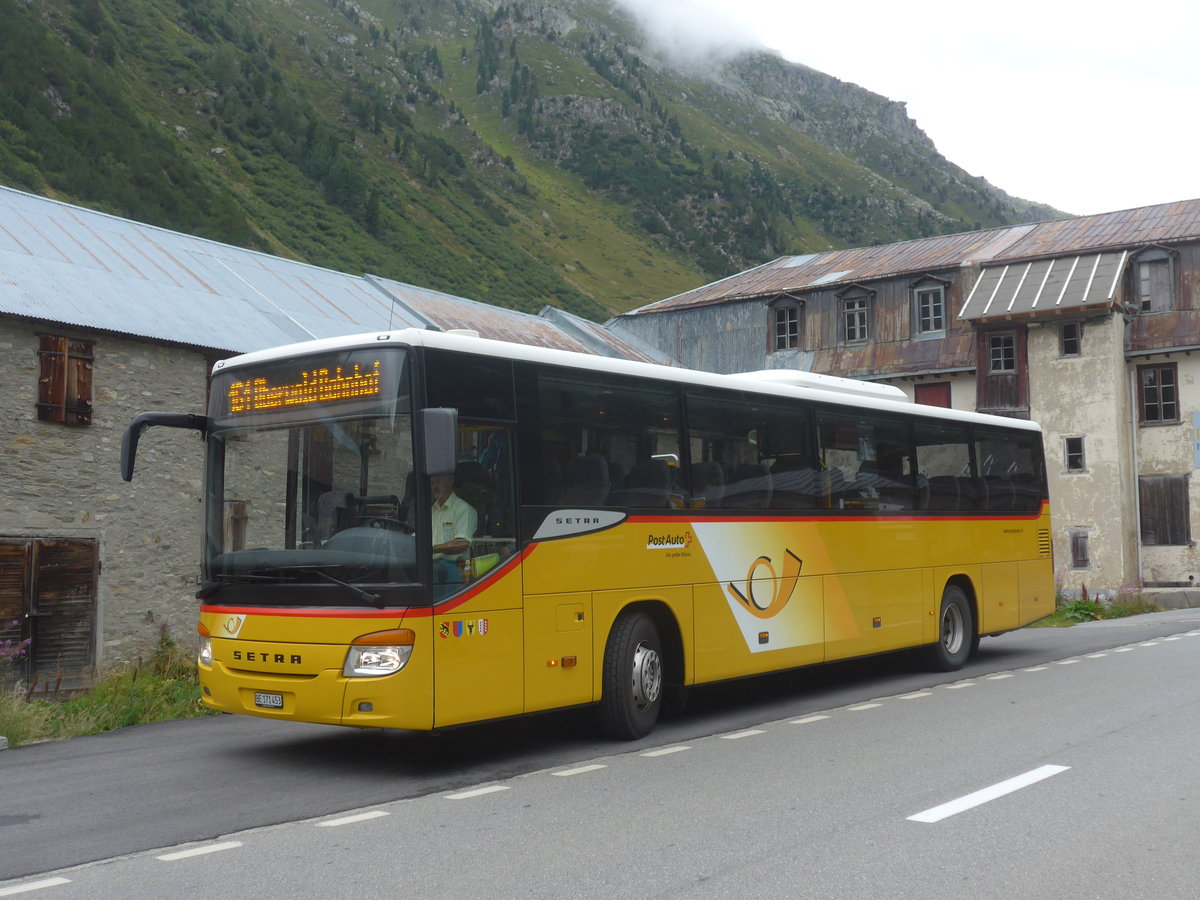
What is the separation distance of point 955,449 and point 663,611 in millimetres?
6075

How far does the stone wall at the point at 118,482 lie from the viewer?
54.5 feet

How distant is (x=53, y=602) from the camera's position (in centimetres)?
1698

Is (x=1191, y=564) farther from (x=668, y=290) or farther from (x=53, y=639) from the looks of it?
(x=668, y=290)

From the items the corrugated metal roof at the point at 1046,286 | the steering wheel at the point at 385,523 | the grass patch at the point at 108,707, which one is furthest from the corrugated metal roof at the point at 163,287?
the corrugated metal roof at the point at 1046,286

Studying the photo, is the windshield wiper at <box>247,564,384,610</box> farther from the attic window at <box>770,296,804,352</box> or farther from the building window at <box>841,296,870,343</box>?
the attic window at <box>770,296,804,352</box>

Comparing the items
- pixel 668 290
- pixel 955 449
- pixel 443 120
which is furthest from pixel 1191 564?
pixel 443 120

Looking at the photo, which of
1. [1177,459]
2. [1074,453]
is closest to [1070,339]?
[1074,453]

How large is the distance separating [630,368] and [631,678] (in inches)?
101

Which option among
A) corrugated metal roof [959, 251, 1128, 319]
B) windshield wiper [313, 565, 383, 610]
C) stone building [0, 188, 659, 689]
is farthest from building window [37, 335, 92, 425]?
corrugated metal roof [959, 251, 1128, 319]

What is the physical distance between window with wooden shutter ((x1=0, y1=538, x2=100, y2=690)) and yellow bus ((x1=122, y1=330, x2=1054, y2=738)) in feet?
29.4

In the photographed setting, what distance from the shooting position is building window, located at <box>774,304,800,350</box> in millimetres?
41938

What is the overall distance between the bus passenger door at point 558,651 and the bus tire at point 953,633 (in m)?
6.52

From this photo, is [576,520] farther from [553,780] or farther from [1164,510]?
[1164,510]

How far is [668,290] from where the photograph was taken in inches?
5172
